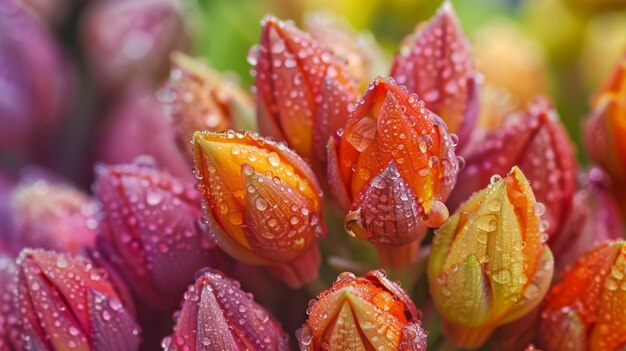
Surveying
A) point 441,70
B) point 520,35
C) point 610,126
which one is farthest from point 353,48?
point 520,35

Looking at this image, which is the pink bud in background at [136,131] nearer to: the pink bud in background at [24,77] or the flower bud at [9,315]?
the pink bud in background at [24,77]

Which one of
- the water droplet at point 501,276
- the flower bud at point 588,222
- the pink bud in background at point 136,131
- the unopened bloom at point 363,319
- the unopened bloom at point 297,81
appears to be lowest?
the flower bud at point 588,222

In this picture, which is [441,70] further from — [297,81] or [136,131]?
[136,131]

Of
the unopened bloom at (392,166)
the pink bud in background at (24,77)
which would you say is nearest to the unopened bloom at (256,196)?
the unopened bloom at (392,166)

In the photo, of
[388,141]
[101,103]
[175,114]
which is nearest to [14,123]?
[101,103]

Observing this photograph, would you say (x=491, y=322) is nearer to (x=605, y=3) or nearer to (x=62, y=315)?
(x=62, y=315)
